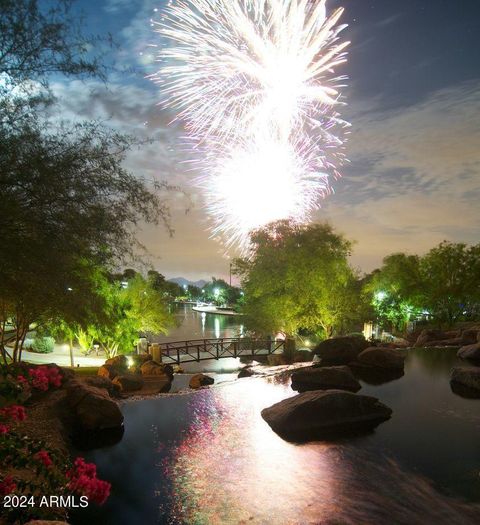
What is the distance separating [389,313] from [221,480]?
3323cm

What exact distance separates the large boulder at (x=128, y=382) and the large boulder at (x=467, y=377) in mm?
14869

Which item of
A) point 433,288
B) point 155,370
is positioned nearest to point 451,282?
point 433,288

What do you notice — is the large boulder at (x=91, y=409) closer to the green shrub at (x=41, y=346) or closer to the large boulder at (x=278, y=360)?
the large boulder at (x=278, y=360)

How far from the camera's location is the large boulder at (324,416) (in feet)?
38.9

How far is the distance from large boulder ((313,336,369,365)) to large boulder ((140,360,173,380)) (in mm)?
9258

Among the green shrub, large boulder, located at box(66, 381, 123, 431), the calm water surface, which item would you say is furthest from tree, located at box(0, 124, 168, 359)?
the calm water surface

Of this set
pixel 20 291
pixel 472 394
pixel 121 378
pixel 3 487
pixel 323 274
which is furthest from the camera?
pixel 323 274

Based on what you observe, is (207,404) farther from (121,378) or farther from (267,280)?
(267,280)

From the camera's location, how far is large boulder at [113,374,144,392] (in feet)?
66.8

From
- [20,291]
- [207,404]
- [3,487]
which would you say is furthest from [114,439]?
[3,487]

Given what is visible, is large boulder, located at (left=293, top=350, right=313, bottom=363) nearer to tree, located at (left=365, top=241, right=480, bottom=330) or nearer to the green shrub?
tree, located at (left=365, top=241, right=480, bottom=330)

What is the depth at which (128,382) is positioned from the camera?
2080 centimetres

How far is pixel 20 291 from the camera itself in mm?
8836

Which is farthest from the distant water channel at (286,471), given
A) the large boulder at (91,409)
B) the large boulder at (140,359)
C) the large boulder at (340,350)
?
the large boulder at (140,359)
